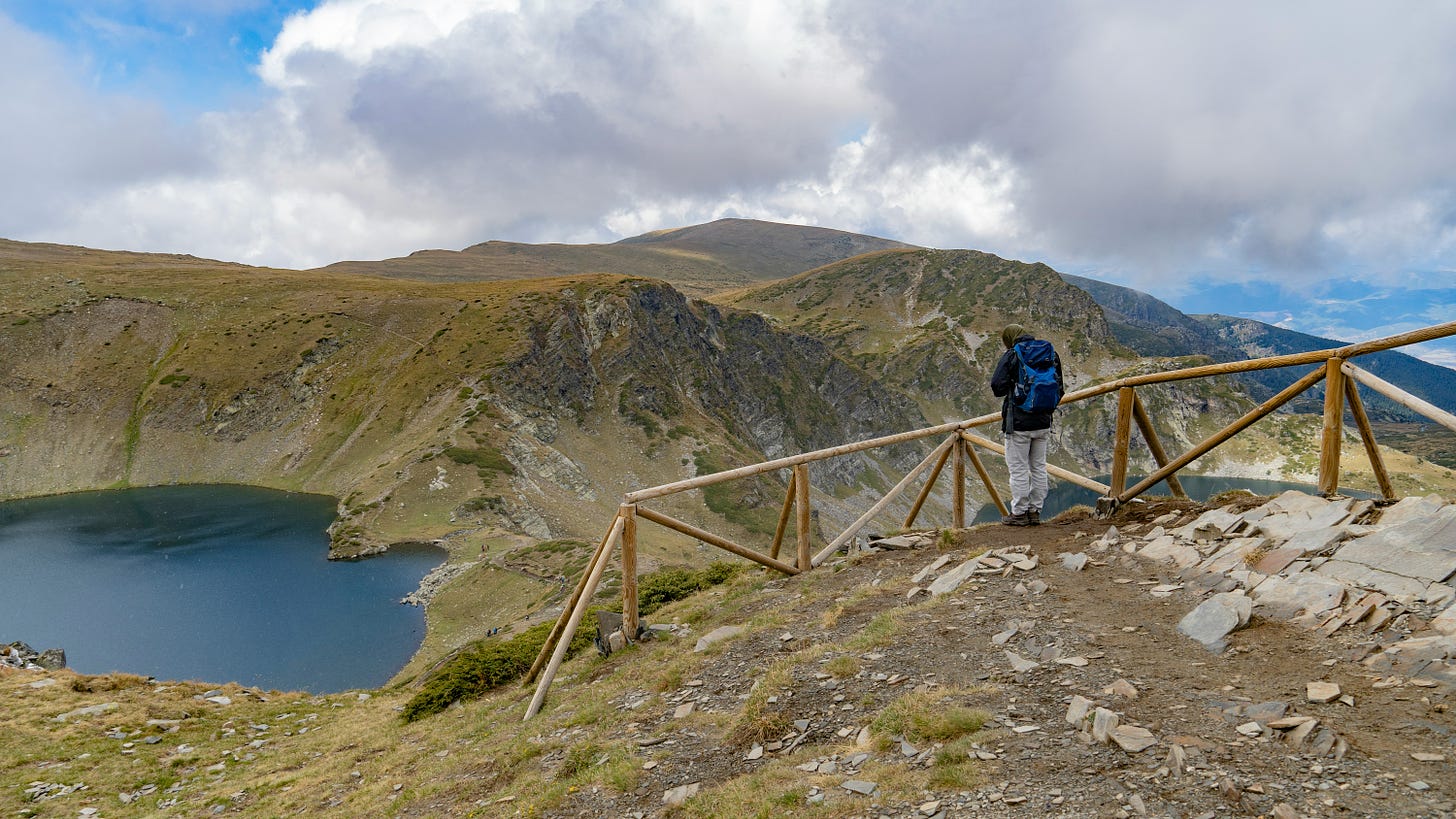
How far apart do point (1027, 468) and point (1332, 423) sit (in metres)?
4.51

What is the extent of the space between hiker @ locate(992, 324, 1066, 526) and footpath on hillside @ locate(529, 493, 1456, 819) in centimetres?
180

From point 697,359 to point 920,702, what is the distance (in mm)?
144658

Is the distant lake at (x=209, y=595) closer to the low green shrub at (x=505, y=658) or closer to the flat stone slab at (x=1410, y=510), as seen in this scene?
the low green shrub at (x=505, y=658)

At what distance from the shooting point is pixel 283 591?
62469 mm

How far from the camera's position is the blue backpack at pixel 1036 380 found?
11539mm

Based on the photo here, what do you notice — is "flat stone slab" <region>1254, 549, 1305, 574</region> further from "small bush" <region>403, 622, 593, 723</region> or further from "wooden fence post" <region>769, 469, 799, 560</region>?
"small bush" <region>403, 622, 593, 723</region>

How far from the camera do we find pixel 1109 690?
242 inches

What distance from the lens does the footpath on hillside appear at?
472cm

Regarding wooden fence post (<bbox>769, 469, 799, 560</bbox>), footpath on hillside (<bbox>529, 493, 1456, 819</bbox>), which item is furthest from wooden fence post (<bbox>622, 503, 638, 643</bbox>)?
wooden fence post (<bbox>769, 469, 799, 560</bbox>)

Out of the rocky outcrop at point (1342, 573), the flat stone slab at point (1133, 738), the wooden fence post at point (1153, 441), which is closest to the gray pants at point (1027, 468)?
the wooden fence post at point (1153, 441)

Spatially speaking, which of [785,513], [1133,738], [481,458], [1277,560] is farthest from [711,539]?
[481,458]

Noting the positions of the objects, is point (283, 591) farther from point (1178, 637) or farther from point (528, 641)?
point (1178, 637)

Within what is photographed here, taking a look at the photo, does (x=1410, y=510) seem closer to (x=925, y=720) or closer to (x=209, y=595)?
(x=925, y=720)

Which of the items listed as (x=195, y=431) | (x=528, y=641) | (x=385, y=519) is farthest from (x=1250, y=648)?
(x=195, y=431)
